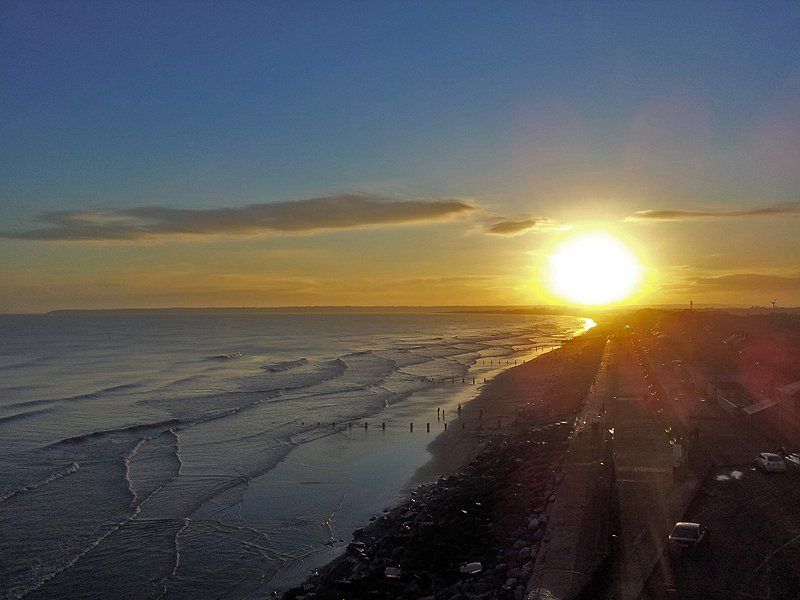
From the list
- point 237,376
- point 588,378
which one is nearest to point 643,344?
point 588,378

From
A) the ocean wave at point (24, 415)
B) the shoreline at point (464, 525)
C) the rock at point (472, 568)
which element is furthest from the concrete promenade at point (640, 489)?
the ocean wave at point (24, 415)

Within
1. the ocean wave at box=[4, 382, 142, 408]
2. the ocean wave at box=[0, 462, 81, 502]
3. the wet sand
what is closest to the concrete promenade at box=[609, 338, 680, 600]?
the wet sand

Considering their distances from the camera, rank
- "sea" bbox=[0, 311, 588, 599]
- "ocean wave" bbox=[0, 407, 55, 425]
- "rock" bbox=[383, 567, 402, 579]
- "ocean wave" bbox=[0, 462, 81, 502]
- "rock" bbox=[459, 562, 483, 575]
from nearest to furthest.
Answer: "rock" bbox=[459, 562, 483, 575]
"rock" bbox=[383, 567, 402, 579]
"sea" bbox=[0, 311, 588, 599]
"ocean wave" bbox=[0, 462, 81, 502]
"ocean wave" bbox=[0, 407, 55, 425]

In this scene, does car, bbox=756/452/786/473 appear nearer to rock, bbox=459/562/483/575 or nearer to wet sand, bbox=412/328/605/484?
rock, bbox=459/562/483/575

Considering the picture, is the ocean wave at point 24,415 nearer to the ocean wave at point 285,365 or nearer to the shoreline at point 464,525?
the shoreline at point 464,525

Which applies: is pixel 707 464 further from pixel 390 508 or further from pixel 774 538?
pixel 390 508

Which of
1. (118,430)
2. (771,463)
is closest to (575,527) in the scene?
(771,463)
